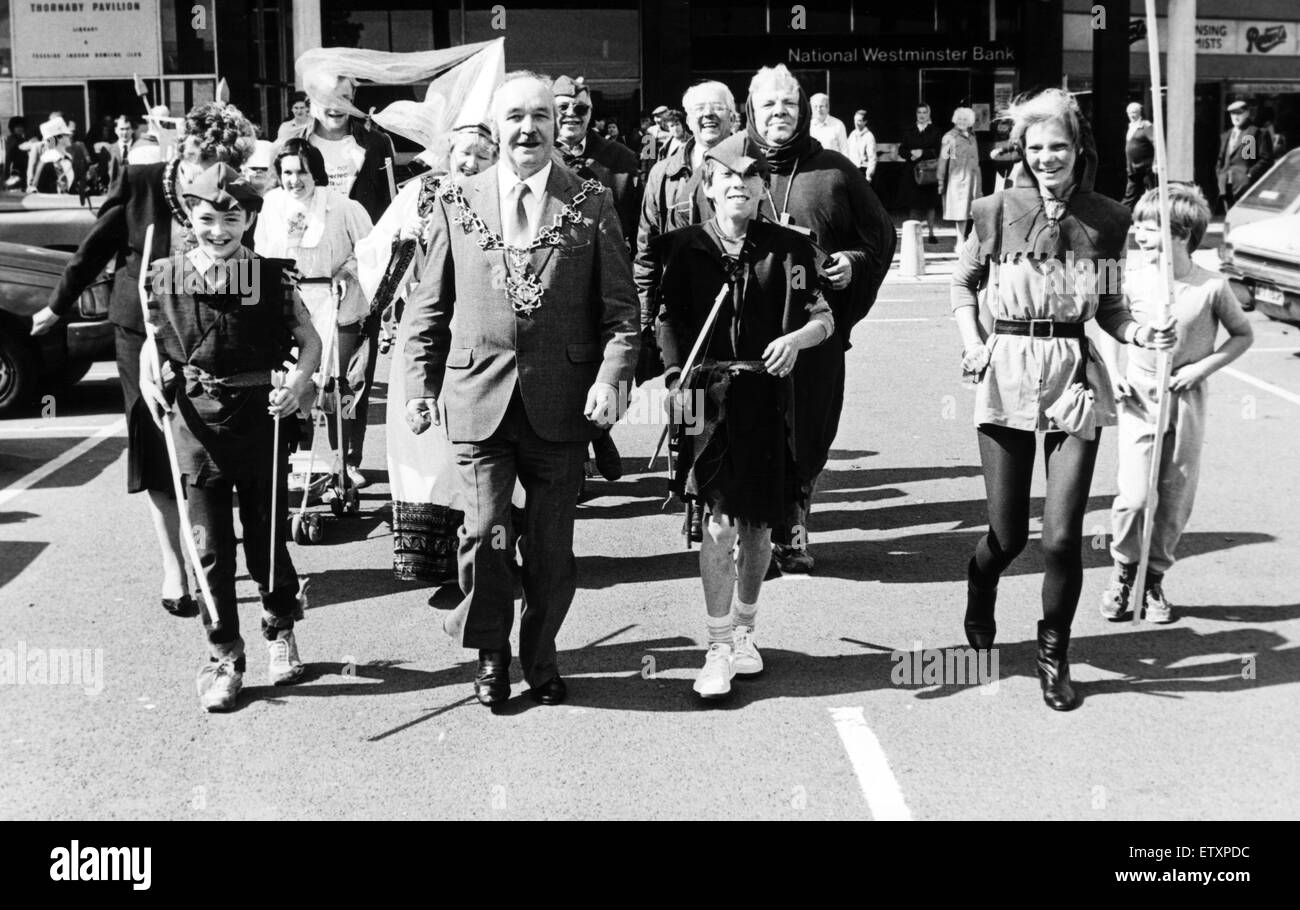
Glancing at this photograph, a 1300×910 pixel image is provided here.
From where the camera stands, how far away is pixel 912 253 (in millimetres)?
20047

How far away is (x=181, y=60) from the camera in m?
27.9

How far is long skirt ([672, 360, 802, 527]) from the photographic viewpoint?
5707mm

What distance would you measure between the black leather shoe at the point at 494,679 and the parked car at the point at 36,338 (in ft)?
22.4

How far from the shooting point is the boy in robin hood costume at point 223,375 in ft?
18.4

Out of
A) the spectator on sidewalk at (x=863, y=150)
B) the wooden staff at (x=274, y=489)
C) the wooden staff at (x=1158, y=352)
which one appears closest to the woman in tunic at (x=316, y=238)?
the wooden staff at (x=274, y=489)

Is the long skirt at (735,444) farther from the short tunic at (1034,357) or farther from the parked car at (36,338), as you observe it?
the parked car at (36,338)

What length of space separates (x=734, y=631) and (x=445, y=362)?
1.44 m

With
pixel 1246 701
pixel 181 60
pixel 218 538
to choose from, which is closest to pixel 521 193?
pixel 218 538

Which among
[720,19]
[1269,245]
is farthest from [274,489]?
[720,19]

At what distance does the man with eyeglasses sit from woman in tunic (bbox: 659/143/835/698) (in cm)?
213

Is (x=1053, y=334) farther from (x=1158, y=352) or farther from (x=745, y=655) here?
(x=745, y=655)

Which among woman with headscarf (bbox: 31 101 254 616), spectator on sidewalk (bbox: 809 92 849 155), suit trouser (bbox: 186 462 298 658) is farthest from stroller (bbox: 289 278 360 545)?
spectator on sidewalk (bbox: 809 92 849 155)

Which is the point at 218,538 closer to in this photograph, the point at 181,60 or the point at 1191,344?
the point at 1191,344

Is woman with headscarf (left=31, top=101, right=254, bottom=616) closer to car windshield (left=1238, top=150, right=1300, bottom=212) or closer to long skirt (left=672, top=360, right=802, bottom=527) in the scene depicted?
long skirt (left=672, top=360, right=802, bottom=527)
